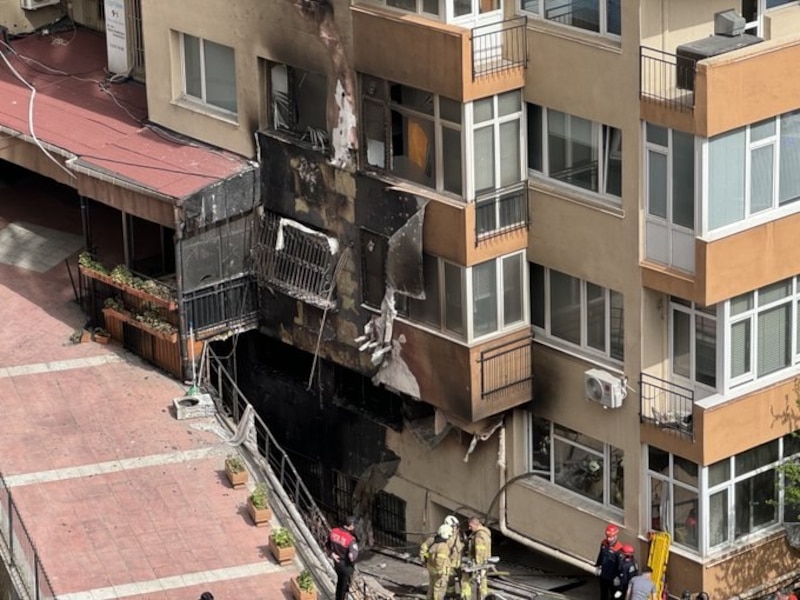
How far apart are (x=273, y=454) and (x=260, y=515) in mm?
6686

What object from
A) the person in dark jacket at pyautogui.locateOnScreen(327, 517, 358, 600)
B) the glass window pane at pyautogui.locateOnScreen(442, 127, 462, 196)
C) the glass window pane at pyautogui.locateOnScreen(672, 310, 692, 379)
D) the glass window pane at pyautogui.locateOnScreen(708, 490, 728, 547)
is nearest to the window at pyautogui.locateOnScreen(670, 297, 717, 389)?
the glass window pane at pyautogui.locateOnScreen(672, 310, 692, 379)

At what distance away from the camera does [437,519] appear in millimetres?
45469

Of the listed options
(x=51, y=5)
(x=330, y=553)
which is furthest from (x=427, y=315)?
(x=51, y=5)

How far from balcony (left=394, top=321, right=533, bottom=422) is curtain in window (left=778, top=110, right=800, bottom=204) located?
5430 millimetres

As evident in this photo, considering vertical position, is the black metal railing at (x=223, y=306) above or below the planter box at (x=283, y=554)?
above

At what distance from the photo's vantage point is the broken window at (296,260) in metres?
44.3

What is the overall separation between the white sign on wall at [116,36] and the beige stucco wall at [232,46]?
104 inches

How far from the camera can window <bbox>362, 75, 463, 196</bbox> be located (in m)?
41.0

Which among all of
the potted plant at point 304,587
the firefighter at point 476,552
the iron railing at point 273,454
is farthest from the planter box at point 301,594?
the firefighter at point 476,552

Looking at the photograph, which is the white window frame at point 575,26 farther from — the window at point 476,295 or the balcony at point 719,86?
the window at point 476,295

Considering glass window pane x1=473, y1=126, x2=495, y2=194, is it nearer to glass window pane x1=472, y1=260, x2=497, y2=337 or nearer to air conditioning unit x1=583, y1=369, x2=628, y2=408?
glass window pane x1=472, y1=260, x2=497, y2=337

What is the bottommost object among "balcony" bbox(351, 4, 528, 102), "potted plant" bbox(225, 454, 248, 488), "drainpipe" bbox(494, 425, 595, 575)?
"drainpipe" bbox(494, 425, 595, 575)

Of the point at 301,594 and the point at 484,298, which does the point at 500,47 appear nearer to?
the point at 484,298

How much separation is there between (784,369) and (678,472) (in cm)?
252
